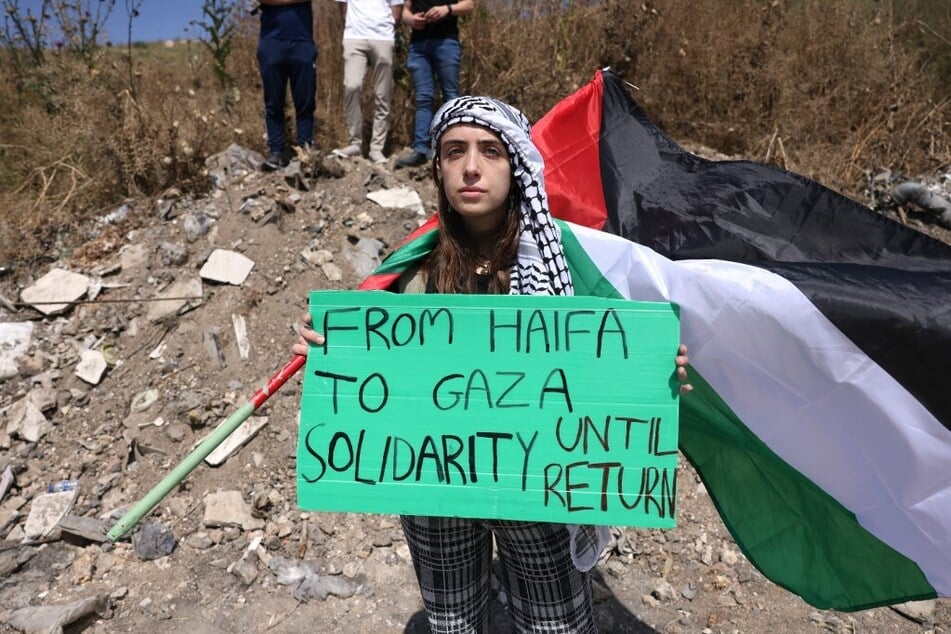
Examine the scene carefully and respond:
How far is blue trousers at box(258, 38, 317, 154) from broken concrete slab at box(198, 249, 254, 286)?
4.34 ft

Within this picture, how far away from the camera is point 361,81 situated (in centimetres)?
564

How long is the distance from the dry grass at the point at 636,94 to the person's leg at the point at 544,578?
4.72 metres

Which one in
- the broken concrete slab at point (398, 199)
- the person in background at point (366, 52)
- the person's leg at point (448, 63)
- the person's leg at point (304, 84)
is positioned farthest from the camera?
the person in background at point (366, 52)

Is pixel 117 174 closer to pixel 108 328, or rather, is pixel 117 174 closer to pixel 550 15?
pixel 108 328

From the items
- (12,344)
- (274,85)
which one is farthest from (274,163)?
(12,344)

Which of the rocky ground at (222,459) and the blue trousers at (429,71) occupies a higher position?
the blue trousers at (429,71)

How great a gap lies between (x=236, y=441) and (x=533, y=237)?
8.97ft

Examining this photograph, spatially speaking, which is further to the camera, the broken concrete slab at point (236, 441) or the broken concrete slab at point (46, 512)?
the broken concrete slab at point (236, 441)

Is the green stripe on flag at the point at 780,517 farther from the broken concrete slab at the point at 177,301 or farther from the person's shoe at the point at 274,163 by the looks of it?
the person's shoe at the point at 274,163

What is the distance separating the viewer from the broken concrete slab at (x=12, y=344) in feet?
13.9

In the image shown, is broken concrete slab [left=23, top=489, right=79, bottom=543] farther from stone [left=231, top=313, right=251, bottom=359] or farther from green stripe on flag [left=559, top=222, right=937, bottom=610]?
green stripe on flag [left=559, top=222, right=937, bottom=610]

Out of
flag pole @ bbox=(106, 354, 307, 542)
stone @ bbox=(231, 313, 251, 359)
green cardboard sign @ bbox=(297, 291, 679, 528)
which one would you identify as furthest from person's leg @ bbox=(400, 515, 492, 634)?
stone @ bbox=(231, 313, 251, 359)

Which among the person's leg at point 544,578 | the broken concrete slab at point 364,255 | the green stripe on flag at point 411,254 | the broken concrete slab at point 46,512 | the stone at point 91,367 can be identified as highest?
the green stripe on flag at point 411,254

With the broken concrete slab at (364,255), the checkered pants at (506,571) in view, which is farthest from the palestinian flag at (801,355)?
the broken concrete slab at (364,255)
